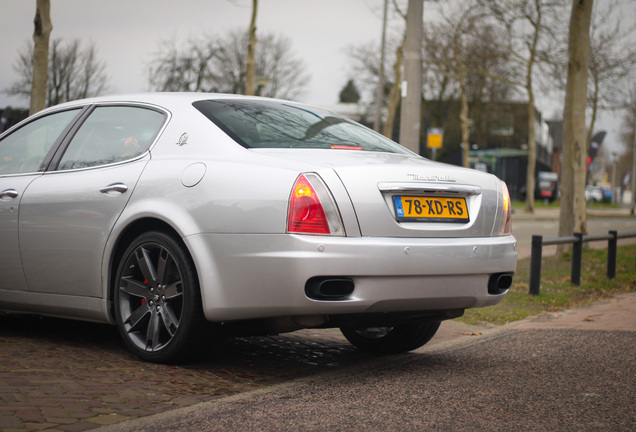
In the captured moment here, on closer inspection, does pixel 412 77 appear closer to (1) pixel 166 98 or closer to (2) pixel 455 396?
(1) pixel 166 98

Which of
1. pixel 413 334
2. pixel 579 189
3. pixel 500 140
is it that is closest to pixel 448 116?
pixel 500 140

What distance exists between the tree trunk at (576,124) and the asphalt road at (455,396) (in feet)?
25.3

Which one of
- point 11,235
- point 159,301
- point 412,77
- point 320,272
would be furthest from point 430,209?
point 412,77

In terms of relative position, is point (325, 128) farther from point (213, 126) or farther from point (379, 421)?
point (379, 421)

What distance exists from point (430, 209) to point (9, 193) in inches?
110

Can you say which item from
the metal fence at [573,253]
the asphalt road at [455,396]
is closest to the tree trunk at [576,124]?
the metal fence at [573,253]

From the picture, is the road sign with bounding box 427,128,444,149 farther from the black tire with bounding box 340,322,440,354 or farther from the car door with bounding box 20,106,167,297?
the car door with bounding box 20,106,167,297

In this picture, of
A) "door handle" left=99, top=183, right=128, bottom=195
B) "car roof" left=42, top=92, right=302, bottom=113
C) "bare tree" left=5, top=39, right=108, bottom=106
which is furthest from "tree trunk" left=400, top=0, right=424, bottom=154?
"bare tree" left=5, top=39, right=108, bottom=106

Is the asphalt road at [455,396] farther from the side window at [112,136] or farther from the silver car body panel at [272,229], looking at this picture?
the side window at [112,136]

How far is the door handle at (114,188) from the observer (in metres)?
4.59

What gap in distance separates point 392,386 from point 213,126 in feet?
5.59

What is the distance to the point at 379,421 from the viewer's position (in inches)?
135

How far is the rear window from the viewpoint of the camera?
448 cm

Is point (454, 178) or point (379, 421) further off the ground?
point (454, 178)
